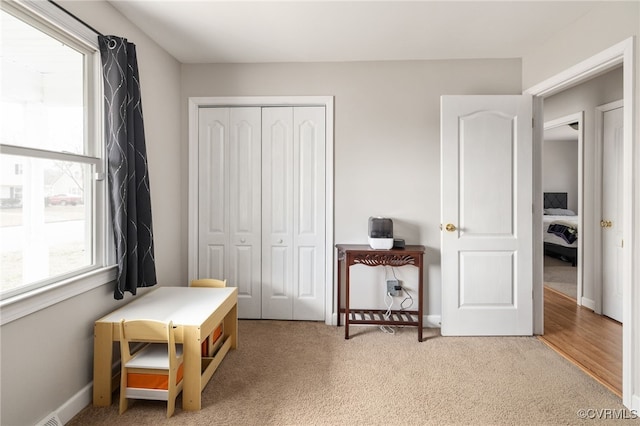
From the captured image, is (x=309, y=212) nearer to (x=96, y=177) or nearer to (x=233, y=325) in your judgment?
(x=233, y=325)

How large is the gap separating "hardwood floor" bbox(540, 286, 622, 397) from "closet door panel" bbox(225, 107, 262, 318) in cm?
271

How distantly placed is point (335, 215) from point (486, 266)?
143 centimetres

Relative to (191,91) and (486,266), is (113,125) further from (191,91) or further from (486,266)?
(486,266)

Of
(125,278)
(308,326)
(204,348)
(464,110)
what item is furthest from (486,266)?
(125,278)

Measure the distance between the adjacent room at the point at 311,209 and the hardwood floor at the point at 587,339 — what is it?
0.03 m

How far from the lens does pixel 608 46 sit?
2.07 metres

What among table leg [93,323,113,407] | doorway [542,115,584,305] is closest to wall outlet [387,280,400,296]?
doorway [542,115,584,305]

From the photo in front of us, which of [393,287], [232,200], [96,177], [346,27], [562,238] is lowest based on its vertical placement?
[393,287]

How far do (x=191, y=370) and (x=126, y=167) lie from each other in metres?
1.32

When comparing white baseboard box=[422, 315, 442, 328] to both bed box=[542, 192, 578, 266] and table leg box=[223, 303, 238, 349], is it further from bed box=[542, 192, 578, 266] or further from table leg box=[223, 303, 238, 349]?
bed box=[542, 192, 578, 266]

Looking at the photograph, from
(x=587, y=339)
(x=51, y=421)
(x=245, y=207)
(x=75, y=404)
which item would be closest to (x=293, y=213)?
(x=245, y=207)

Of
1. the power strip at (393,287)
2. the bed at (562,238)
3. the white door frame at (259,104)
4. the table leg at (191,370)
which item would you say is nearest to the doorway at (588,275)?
the bed at (562,238)

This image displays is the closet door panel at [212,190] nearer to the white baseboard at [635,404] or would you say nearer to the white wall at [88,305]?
the white wall at [88,305]

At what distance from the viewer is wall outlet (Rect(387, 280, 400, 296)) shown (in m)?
3.06
